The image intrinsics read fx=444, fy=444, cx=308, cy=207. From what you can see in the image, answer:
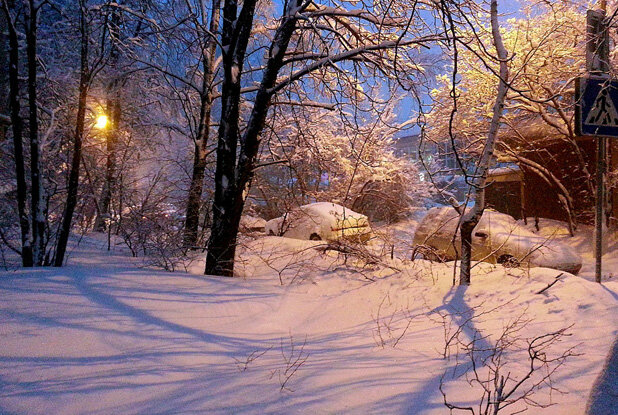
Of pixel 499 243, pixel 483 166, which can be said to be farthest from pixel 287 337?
pixel 499 243

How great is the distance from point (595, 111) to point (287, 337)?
423cm

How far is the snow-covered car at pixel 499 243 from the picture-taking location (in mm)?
8484

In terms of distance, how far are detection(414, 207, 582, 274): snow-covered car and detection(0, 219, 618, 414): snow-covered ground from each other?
213 centimetres

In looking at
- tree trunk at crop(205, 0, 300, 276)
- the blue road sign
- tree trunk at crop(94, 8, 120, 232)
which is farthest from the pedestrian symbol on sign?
tree trunk at crop(94, 8, 120, 232)

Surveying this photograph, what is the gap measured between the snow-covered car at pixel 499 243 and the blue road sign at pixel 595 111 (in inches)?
115

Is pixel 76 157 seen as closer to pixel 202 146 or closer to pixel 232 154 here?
pixel 232 154

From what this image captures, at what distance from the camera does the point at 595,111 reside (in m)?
5.00

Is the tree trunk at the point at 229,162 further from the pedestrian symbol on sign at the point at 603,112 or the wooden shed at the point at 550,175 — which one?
the wooden shed at the point at 550,175

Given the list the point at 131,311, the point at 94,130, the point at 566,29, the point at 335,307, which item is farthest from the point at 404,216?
the point at 131,311

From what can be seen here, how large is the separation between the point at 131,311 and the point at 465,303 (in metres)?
3.66

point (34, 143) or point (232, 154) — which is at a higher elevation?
point (34, 143)

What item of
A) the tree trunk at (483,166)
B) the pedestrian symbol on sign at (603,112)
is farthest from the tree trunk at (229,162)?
the pedestrian symbol on sign at (603,112)

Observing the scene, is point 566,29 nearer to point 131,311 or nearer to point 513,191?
point 513,191

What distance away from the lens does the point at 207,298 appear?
5168 millimetres
